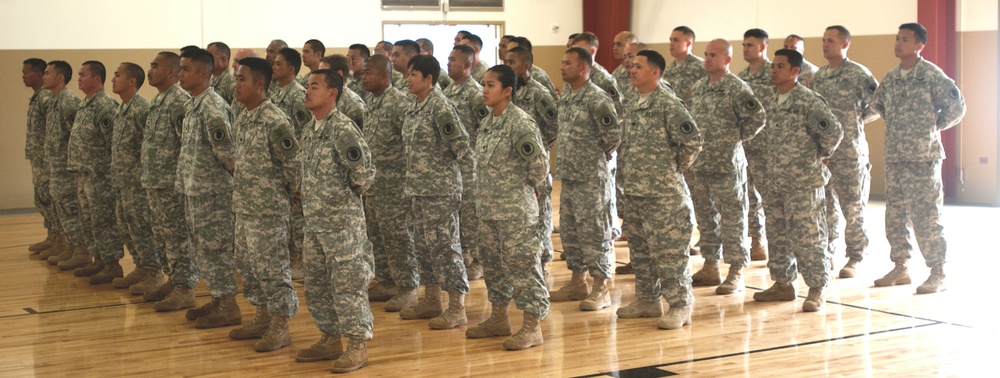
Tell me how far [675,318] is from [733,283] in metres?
1.19

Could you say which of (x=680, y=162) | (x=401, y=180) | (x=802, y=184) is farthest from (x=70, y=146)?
(x=802, y=184)

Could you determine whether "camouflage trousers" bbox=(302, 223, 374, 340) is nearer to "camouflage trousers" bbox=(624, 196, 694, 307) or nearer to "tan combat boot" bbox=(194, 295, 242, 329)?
"tan combat boot" bbox=(194, 295, 242, 329)

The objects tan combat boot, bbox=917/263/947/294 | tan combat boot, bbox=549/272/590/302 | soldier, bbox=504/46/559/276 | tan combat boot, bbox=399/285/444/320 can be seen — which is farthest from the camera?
soldier, bbox=504/46/559/276

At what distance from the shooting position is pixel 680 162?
575 cm

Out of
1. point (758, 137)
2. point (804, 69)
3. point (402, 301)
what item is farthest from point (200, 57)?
point (804, 69)

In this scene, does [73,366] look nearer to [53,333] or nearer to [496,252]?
[53,333]

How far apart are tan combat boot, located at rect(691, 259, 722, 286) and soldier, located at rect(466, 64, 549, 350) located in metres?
1.97

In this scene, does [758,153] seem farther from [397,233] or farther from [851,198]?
[397,233]

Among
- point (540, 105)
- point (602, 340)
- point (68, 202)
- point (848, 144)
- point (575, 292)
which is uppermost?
point (540, 105)

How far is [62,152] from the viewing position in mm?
8180

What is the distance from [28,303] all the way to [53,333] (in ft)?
3.65

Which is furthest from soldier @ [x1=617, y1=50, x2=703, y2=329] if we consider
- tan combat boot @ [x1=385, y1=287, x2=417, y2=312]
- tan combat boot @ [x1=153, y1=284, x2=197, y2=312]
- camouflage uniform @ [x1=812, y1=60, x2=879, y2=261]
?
tan combat boot @ [x1=153, y1=284, x2=197, y2=312]

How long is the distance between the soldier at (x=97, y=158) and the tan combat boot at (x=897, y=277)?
515cm

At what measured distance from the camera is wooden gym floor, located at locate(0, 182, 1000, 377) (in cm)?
505
